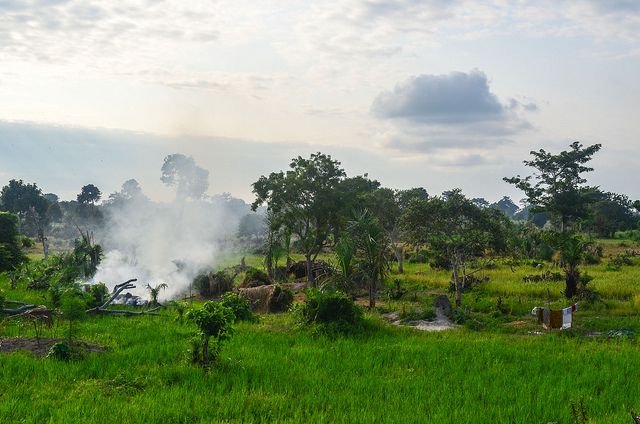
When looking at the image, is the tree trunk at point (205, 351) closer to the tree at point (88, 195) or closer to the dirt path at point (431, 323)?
the dirt path at point (431, 323)

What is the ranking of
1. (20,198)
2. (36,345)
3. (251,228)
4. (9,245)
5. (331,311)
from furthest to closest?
1. (251,228)
2. (20,198)
3. (9,245)
4. (331,311)
5. (36,345)

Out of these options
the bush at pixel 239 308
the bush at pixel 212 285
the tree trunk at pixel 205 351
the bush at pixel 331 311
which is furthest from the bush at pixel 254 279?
the tree trunk at pixel 205 351

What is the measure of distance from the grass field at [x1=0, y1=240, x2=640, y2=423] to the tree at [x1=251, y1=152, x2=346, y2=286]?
664 inches

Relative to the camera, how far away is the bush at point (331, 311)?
19.8 meters

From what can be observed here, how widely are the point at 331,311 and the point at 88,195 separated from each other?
320ft

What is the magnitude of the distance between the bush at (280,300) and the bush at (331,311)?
334 inches

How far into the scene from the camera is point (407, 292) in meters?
31.6

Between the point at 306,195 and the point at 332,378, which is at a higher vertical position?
the point at 306,195

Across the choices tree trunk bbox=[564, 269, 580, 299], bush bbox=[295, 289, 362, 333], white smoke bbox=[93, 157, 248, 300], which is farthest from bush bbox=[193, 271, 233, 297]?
tree trunk bbox=[564, 269, 580, 299]

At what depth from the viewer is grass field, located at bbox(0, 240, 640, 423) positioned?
10.5 metres

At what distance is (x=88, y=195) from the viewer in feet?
343

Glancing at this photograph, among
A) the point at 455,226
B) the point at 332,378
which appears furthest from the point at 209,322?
the point at 455,226

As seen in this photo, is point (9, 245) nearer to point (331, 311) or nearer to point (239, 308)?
point (239, 308)

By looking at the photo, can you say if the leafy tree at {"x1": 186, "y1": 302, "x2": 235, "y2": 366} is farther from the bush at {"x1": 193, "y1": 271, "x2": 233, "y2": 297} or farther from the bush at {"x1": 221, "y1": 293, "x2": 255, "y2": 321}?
the bush at {"x1": 193, "y1": 271, "x2": 233, "y2": 297}
